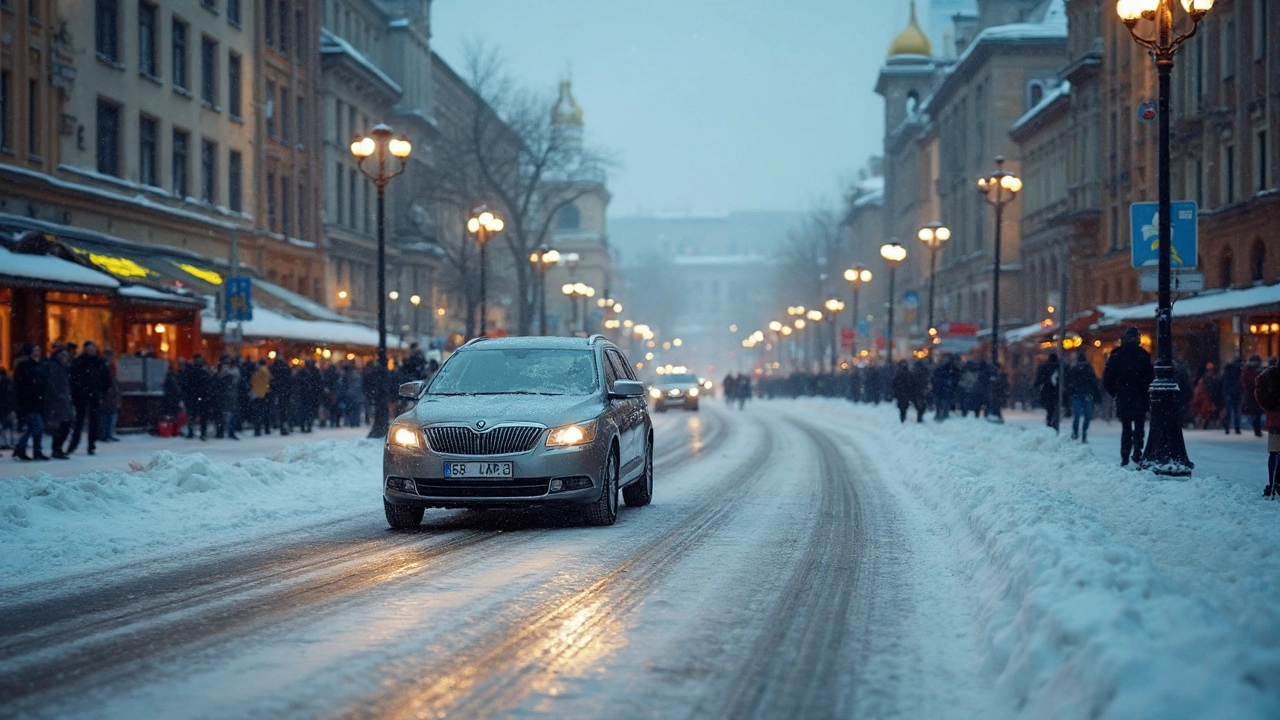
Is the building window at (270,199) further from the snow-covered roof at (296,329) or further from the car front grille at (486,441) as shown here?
the car front grille at (486,441)

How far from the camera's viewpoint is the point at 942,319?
8438cm

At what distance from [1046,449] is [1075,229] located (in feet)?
121

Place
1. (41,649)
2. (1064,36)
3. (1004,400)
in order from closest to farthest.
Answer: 1. (41,649)
2. (1004,400)
3. (1064,36)

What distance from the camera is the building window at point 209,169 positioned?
4334cm

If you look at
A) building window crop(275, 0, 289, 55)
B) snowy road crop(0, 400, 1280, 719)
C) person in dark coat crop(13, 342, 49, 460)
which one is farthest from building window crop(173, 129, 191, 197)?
snowy road crop(0, 400, 1280, 719)

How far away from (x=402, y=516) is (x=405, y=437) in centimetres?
83

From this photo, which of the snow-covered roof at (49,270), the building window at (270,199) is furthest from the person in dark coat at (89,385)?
the building window at (270,199)

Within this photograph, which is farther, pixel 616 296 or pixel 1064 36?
pixel 616 296

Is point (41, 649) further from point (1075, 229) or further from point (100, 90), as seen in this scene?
point (1075, 229)

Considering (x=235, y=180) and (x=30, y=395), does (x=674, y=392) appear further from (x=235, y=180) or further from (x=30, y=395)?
(x=30, y=395)

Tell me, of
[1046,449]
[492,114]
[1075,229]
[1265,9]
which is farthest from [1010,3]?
[1046,449]

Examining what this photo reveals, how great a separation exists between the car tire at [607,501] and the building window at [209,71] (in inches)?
1315

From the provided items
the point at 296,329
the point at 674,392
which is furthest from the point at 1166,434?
the point at 674,392

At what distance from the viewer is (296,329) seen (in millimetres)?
38375
